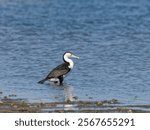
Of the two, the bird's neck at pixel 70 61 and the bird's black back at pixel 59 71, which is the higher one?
the bird's neck at pixel 70 61

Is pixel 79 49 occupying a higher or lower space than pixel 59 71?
higher

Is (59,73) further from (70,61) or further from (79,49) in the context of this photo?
(79,49)

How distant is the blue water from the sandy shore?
486 mm

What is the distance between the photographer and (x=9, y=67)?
20266 mm

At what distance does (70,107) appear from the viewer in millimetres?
15102

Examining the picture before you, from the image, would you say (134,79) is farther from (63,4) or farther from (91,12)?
(63,4)

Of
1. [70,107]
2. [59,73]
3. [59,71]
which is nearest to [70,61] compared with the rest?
[59,71]

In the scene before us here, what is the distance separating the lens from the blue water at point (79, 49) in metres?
17.3

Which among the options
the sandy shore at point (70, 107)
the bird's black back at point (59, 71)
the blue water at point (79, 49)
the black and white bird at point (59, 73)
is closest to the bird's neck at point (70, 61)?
the black and white bird at point (59, 73)

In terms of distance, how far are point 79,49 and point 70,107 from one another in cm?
923

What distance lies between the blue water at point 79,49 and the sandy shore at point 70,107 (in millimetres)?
486

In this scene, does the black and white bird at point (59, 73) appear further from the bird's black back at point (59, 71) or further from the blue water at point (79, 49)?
the blue water at point (79, 49)

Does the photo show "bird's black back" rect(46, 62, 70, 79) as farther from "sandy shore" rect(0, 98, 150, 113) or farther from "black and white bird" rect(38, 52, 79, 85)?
"sandy shore" rect(0, 98, 150, 113)

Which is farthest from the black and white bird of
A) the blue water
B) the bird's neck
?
the blue water
